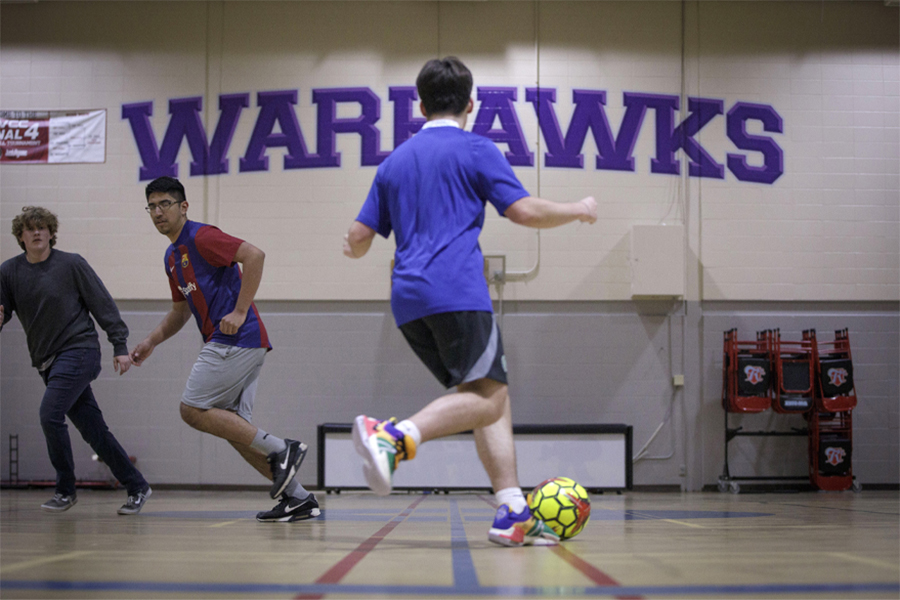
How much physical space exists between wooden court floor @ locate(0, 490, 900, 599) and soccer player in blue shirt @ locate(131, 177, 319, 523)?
266 mm

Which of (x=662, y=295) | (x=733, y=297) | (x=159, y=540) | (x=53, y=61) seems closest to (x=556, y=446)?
(x=662, y=295)

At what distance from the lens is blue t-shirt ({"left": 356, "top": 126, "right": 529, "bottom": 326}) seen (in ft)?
7.91

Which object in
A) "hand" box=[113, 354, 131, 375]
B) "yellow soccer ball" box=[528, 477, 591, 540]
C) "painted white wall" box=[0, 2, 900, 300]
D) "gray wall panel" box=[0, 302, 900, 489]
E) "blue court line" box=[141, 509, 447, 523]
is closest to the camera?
"yellow soccer ball" box=[528, 477, 591, 540]

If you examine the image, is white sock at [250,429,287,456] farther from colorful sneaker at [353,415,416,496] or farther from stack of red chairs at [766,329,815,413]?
stack of red chairs at [766,329,815,413]

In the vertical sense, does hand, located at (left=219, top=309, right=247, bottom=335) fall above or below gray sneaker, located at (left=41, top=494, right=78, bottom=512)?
above

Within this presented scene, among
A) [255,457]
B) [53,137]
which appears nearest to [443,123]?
[255,457]

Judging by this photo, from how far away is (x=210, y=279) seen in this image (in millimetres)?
3609

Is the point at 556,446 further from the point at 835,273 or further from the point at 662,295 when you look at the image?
the point at 835,273

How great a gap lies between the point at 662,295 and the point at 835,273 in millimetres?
1851

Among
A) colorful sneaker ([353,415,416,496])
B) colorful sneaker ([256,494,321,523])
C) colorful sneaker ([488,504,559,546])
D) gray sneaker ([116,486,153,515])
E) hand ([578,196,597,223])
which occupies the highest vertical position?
hand ([578,196,597,223])

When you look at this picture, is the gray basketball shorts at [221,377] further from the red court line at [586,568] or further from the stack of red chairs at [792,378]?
the stack of red chairs at [792,378]

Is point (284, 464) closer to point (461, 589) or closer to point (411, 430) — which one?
point (411, 430)

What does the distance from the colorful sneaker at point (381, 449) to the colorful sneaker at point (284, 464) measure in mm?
1208

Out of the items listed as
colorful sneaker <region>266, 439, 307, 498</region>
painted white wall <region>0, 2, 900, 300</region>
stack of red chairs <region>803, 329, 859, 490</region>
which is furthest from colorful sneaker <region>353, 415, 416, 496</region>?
stack of red chairs <region>803, 329, 859, 490</region>
